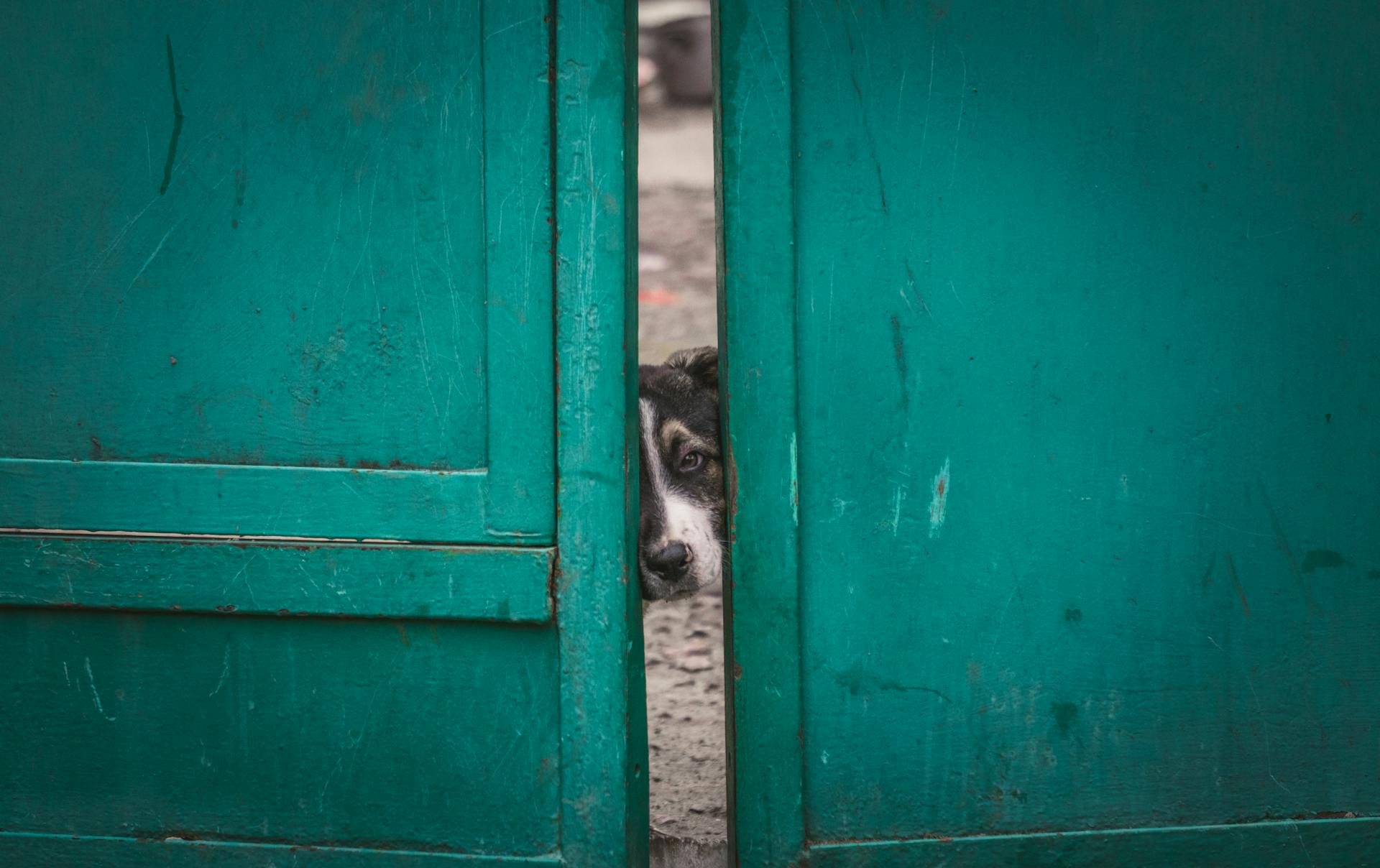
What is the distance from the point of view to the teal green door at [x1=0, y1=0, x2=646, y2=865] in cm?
196

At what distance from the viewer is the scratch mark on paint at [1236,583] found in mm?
2121

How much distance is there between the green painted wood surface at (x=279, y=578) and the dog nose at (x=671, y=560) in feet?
2.64

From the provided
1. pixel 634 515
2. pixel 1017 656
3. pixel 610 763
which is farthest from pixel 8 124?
pixel 1017 656

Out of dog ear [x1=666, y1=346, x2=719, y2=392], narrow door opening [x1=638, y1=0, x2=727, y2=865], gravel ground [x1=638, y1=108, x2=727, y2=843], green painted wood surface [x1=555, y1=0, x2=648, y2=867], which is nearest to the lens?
green painted wood surface [x1=555, y1=0, x2=648, y2=867]

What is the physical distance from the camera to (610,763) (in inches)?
79.8

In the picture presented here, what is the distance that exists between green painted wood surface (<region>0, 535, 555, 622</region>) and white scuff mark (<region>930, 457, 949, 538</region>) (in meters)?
0.83

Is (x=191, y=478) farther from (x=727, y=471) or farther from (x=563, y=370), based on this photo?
(x=727, y=471)

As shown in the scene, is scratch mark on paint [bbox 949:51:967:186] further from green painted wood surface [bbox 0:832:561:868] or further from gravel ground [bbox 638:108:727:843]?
gravel ground [bbox 638:108:727:843]

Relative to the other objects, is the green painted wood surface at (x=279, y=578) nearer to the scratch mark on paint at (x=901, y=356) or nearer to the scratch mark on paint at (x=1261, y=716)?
the scratch mark on paint at (x=901, y=356)

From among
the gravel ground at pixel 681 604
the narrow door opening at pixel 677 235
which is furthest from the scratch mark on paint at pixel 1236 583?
the narrow door opening at pixel 677 235

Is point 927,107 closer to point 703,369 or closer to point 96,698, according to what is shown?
point 703,369

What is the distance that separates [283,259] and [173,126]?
36 centimetres

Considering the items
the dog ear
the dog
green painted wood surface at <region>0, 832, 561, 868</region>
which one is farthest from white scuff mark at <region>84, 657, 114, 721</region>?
the dog ear

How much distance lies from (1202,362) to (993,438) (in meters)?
0.48
